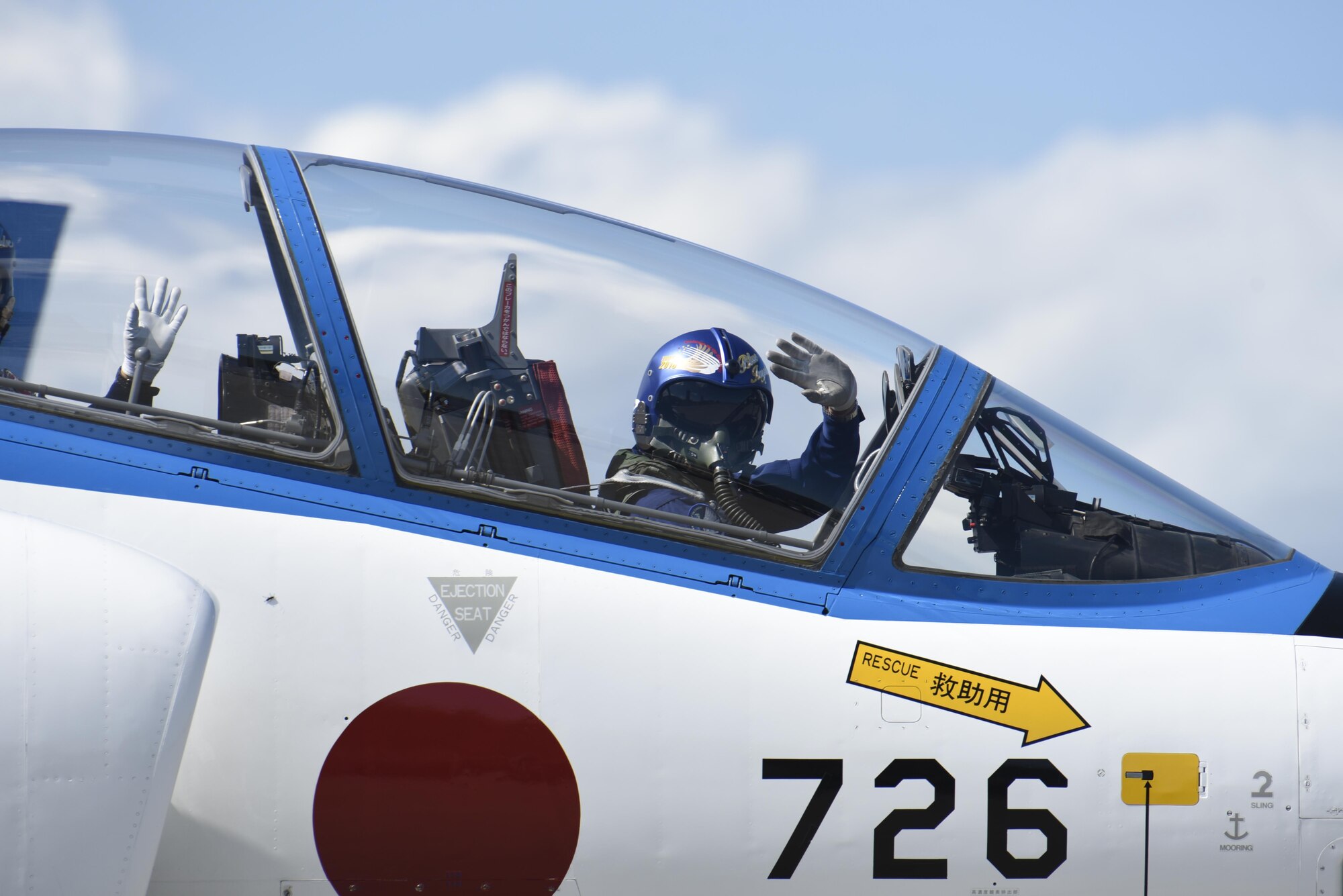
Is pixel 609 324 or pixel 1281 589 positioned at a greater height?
pixel 609 324

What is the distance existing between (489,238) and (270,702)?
1.69 metres

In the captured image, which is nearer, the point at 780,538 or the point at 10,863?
the point at 10,863

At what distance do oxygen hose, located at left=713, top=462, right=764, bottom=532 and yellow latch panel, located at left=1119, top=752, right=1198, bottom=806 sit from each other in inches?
49.1

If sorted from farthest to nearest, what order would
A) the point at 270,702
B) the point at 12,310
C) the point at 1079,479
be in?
the point at 1079,479, the point at 12,310, the point at 270,702

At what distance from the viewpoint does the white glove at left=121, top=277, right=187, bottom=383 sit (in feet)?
11.0

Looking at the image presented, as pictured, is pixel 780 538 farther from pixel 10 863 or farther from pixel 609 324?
pixel 10 863

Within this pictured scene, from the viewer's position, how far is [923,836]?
10.3 ft

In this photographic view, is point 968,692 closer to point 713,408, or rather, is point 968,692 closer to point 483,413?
point 713,408

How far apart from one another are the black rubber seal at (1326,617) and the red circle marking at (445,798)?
224 centimetres

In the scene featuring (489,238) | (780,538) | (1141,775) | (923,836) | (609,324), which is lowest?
(923,836)

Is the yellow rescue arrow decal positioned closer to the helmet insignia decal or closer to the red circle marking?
the red circle marking

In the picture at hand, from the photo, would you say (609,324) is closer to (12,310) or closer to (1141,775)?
(12,310)

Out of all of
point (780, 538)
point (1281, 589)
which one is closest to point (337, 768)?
point (780, 538)

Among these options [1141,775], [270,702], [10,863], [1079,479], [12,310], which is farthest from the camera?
[1079,479]
